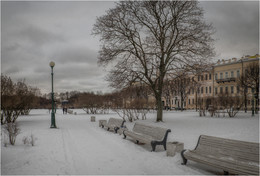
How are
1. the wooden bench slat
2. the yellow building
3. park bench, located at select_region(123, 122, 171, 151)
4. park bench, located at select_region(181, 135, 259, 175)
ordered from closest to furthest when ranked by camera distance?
1. the wooden bench slat
2. park bench, located at select_region(181, 135, 259, 175)
3. park bench, located at select_region(123, 122, 171, 151)
4. the yellow building

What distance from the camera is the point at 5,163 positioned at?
645cm

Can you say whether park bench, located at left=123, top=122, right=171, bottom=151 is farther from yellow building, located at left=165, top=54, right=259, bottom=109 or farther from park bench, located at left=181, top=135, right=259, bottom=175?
yellow building, located at left=165, top=54, right=259, bottom=109

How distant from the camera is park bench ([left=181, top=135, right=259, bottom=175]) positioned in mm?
4786

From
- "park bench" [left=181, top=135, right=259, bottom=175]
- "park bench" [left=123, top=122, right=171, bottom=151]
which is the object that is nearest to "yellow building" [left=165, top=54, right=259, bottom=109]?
"park bench" [left=123, top=122, right=171, bottom=151]

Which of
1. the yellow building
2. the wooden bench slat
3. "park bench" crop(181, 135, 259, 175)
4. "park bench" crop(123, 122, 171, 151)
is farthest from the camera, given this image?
the yellow building

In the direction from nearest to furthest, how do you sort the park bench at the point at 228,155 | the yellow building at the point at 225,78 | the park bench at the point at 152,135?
the park bench at the point at 228,155, the park bench at the point at 152,135, the yellow building at the point at 225,78

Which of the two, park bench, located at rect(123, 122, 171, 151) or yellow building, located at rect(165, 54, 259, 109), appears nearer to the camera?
park bench, located at rect(123, 122, 171, 151)

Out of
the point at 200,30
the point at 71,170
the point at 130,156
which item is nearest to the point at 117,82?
the point at 200,30

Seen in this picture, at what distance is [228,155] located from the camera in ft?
18.4

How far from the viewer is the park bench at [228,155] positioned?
15.7ft

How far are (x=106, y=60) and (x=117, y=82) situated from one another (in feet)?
7.27

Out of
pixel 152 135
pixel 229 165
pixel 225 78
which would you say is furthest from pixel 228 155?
pixel 225 78

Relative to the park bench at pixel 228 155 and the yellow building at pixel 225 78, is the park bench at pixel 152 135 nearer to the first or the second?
the park bench at pixel 228 155

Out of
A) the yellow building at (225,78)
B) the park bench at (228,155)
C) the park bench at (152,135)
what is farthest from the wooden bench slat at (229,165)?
the yellow building at (225,78)
